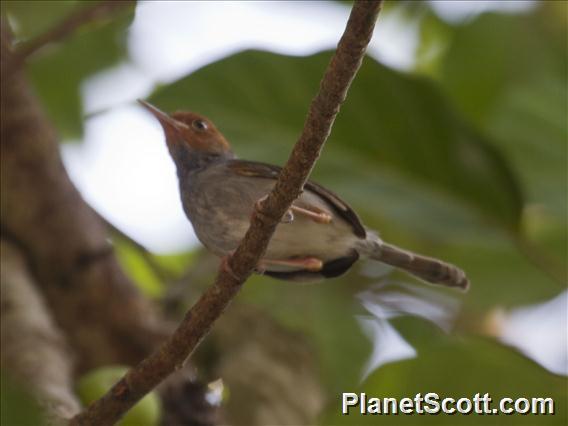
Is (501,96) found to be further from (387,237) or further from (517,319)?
(517,319)

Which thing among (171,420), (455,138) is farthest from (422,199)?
(171,420)

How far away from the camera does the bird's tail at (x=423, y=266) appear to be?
2.97 m

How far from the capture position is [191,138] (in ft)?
11.4

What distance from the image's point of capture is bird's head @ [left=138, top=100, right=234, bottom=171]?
11.3ft

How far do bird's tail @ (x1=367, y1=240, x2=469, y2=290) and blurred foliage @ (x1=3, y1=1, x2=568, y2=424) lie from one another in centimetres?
20

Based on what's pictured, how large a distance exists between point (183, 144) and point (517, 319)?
2508 mm

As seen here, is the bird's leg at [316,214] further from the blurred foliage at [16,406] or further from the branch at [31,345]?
the blurred foliage at [16,406]

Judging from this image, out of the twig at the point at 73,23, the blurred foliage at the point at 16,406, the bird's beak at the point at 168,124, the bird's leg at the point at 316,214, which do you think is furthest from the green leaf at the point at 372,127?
the blurred foliage at the point at 16,406

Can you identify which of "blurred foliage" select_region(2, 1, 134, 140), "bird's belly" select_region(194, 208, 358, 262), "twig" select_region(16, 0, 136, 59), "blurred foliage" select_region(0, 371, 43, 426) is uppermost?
"blurred foliage" select_region(2, 1, 134, 140)

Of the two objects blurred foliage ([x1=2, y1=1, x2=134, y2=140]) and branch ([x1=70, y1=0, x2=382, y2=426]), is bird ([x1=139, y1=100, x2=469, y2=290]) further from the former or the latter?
blurred foliage ([x1=2, y1=1, x2=134, y2=140])

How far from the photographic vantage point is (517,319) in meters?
5.14

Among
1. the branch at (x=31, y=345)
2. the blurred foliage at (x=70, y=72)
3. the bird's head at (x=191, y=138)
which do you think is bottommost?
the branch at (x=31, y=345)

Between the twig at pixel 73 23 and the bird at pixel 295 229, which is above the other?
the twig at pixel 73 23

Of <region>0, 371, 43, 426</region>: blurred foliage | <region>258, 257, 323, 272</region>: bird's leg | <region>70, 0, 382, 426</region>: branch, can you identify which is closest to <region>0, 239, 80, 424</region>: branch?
<region>70, 0, 382, 426</region>: branch
